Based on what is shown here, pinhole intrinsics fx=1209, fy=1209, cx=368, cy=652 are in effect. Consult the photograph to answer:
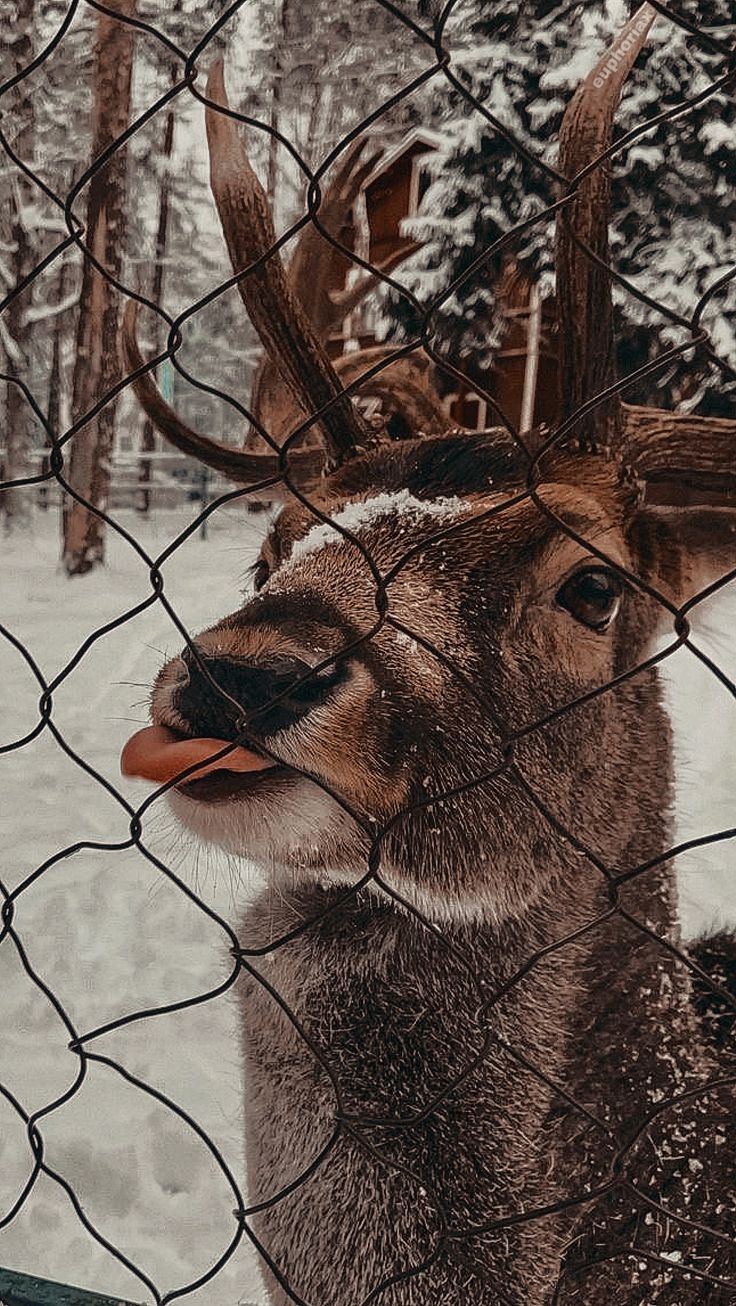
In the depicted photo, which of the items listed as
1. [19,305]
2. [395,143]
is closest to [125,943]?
[395,143]

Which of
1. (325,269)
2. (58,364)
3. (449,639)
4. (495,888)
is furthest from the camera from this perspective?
(58,364)

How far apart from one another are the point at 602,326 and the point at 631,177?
3723 mm

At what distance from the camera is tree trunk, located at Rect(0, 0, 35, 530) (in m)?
6.17

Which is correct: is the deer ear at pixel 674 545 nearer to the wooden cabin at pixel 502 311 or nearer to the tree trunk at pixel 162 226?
the wooden cabin at pixel 502 311

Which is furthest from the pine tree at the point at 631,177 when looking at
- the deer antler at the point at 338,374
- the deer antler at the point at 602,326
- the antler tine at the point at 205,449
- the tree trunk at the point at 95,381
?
the deer antler at the point at 602,326

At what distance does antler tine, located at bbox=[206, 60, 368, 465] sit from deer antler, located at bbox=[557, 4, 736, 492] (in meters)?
0.33

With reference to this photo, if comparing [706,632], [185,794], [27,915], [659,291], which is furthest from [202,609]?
[185,794]

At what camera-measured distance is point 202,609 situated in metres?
5.45

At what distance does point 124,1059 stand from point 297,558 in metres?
2.22

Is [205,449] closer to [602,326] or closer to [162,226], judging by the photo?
[602,326]

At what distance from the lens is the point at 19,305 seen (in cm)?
826

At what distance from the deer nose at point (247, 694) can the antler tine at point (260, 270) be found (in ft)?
1.10

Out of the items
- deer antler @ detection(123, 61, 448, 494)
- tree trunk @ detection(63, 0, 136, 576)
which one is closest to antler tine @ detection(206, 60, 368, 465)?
deer antler @ detection(123, 61, 448, 494)

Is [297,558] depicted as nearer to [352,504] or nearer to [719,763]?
[352,504]
